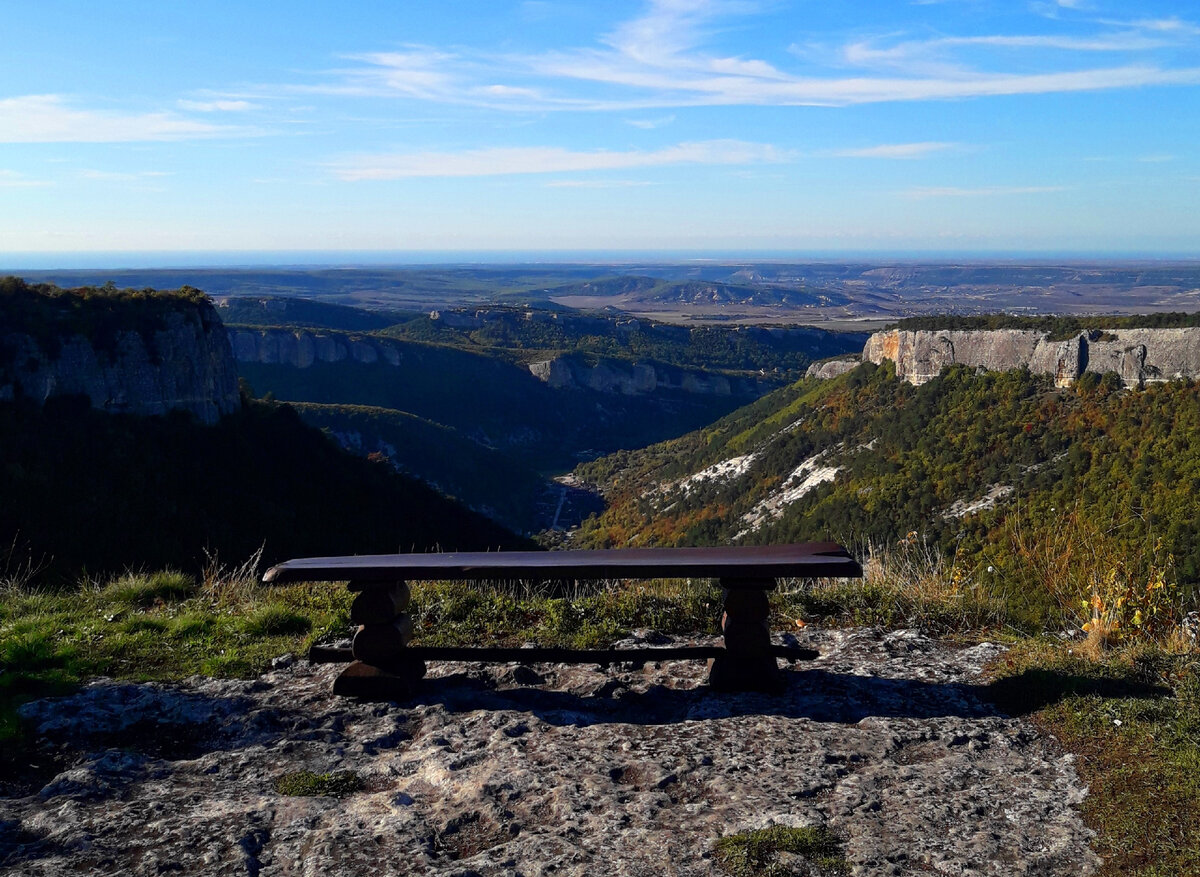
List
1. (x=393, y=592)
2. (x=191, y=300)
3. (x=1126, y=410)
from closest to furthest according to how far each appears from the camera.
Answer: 1. (x=393, y=592)
2. (x=1126, y=410)
3. (x=191, y=300)

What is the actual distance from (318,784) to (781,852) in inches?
77.6

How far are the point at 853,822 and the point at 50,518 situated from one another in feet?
94.8

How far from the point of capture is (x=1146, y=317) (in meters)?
39.5

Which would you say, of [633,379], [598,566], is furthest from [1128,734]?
[633,379]

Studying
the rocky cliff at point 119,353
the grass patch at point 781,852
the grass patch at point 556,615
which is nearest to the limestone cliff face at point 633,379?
the rocky cliff at point 119,353

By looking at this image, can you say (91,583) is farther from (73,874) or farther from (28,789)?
(73,874)

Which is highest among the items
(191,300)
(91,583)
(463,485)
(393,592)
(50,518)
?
(191,300)

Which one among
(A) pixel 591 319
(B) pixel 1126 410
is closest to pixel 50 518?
(B) pixel 1126 410

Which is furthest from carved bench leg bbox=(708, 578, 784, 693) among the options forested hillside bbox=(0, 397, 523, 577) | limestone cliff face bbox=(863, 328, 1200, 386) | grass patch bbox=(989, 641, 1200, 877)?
limestone cliff face bbox=(863, 328, 1200, 386)

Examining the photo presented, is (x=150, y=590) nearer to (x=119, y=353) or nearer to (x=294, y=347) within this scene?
(x=119, y=353)

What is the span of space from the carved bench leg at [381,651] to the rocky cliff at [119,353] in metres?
32.8

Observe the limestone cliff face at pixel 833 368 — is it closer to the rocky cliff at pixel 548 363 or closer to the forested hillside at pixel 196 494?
the rocky cliff at pixel 548 363

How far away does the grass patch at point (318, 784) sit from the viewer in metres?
3.42

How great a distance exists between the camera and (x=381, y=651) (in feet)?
14.6
